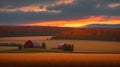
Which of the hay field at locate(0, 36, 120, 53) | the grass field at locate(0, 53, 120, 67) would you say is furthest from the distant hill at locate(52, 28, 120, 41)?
the grass field at locate(0, 53, 120, 67)

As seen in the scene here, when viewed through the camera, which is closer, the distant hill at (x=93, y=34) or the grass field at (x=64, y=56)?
the grass field at (x=64, y=56)

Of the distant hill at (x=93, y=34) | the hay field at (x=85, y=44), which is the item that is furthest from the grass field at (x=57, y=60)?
the distant hill at (x=93, y=34)

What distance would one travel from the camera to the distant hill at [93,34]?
1595 centimetres

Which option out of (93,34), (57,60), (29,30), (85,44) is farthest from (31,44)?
(93,34)

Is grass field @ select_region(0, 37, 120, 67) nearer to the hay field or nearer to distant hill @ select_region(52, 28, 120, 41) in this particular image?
the hay field

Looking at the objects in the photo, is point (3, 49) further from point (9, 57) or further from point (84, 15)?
point (84, 15)

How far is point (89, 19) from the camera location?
16016 millimetres

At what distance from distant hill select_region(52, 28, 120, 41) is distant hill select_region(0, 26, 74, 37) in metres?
0.10

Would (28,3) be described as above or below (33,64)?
above

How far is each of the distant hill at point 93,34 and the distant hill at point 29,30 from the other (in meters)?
0.10

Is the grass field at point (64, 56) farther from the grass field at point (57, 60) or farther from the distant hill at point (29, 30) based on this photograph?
the distant hill at point (29, 30)

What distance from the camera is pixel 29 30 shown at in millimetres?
16062

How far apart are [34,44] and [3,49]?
55cm

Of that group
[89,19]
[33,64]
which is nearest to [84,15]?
[89,19]
